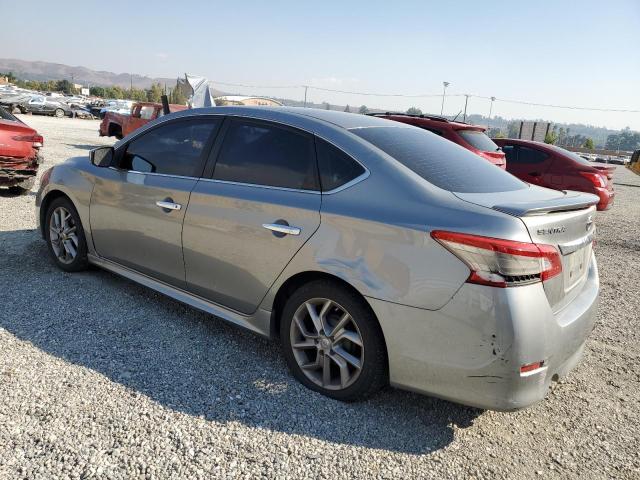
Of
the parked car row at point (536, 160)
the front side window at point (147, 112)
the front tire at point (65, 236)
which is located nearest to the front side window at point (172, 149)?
the front tire at point (65, 236)

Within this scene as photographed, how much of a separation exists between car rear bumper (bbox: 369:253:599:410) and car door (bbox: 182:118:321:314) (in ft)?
2.40

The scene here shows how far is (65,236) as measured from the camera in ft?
15.3

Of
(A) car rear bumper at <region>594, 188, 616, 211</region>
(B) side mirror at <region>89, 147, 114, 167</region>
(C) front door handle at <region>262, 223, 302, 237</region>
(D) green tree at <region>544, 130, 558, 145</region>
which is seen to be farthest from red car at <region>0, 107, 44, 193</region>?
(D) green tree at <region>544, 130, 558, 145</region>

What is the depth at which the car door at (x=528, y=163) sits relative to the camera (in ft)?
35.8

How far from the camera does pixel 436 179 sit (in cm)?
283

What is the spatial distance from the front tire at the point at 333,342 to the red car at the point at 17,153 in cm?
628

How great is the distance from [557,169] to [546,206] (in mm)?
9116

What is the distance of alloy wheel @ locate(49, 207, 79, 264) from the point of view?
4.62 metres

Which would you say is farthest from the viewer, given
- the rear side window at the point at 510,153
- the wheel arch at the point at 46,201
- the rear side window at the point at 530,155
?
the rear side window at the point at 510,153

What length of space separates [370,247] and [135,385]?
62.6 inches

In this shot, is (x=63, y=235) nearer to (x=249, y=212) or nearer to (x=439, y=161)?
(x=249, y=212)

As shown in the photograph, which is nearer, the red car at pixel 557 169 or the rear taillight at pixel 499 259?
the rear taillight at pixel 499 259

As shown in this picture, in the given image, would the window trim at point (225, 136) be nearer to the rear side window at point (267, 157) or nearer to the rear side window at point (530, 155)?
the rear side window at point (267, 157)

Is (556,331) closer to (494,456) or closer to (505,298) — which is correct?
(505,298)
